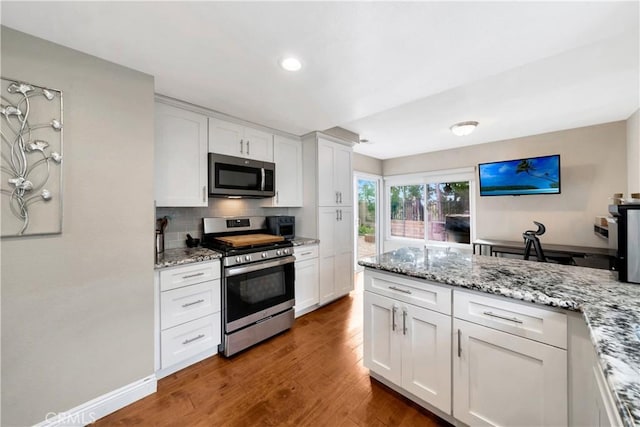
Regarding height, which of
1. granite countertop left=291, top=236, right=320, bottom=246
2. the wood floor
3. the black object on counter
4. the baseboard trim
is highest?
the black object on counter

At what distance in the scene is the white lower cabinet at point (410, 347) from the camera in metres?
1.43

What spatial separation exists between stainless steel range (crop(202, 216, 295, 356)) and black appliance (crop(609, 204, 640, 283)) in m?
2.37

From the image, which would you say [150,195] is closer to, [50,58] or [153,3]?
[50,58]

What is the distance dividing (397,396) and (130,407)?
6.03 feet

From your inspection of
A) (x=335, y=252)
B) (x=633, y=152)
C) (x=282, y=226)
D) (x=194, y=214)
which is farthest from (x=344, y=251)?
(x=633, y=152)

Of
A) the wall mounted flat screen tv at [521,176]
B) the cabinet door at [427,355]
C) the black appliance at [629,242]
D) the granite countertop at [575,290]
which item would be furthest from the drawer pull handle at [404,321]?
the wall mounted flat screen tv at [521,176]

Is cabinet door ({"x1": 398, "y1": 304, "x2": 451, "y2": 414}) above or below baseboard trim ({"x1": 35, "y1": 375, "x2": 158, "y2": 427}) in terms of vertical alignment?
above

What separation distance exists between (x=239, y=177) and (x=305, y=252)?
3.81ft

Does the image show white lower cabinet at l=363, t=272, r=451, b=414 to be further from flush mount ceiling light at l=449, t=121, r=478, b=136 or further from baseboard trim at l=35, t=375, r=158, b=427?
flush mount ceiling light at l=449, t=121, r=478, b=136

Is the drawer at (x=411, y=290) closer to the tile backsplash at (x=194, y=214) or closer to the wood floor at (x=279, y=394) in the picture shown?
the wood floor at (x=279, y=394)

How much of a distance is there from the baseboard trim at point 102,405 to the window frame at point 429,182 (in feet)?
15.0

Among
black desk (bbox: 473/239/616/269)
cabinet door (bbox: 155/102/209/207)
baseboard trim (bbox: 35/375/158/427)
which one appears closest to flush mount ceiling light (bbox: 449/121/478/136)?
black desk (bbox: 473/239/616/269)

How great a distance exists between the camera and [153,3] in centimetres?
116

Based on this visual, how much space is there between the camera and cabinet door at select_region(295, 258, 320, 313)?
286 cm
